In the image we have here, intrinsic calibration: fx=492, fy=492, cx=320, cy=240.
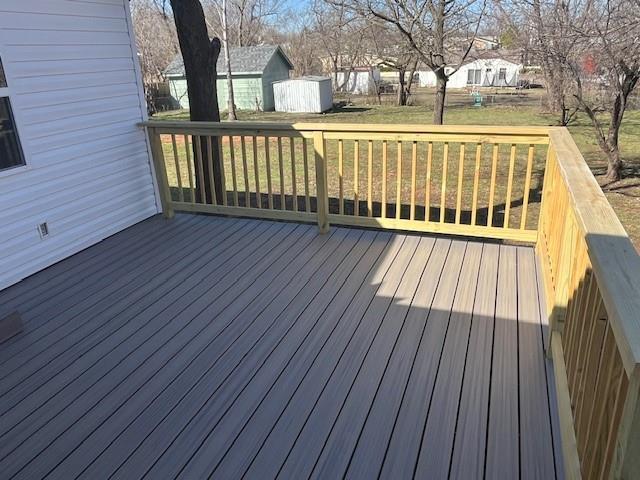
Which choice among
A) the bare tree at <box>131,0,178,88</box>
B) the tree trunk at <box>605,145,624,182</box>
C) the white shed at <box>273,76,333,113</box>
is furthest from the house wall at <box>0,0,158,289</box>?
the bare tree at <box>131,0,178,88</box>

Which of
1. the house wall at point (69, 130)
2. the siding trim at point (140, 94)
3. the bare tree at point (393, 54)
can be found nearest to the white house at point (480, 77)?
the bare tree at point (393, 54)

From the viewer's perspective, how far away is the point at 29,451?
1.98 metres

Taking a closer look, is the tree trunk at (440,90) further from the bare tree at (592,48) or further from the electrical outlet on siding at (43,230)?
the electrical outlet on siding at (43,230)

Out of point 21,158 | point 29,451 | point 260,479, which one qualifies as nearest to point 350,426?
point 260,479

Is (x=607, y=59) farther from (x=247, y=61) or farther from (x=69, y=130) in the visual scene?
(x=247, y=61)

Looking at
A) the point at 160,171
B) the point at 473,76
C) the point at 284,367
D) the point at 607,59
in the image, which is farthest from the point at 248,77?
the point at 284,367

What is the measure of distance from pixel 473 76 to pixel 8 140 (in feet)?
122

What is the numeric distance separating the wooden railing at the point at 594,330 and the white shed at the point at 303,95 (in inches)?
782

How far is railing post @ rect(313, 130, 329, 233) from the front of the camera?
3.98 m

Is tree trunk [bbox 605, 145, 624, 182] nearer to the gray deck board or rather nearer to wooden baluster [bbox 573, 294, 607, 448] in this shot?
the gray deck board

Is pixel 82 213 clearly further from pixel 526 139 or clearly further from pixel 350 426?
pixel 526 139

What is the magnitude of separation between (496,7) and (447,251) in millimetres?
5460

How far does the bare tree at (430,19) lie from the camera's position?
318 inches

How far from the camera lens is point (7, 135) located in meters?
3.45
